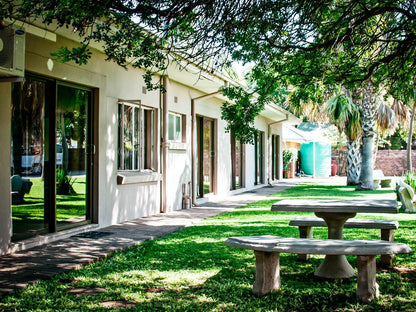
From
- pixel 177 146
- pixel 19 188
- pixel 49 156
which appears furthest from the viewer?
pixel 177 146

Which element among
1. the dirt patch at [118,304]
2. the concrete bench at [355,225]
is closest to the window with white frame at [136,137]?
the concrete bench at [355,225]

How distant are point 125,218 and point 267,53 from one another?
4217 mm

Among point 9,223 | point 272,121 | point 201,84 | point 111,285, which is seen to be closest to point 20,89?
point 9,223

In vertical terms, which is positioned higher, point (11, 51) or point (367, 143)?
point (11, 51)

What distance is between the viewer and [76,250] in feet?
20.1

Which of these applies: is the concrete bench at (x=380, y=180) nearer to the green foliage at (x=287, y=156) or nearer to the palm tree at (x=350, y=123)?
the palm tree at (x=350, y=123)

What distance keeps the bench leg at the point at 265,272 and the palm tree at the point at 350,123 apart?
15.2 m

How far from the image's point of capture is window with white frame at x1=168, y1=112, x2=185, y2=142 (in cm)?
1103

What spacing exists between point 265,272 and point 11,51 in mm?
3677

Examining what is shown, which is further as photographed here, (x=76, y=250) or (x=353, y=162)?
(x=353, y=162)

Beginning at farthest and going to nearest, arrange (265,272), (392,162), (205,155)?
(392,162), (205,155), (265,272)

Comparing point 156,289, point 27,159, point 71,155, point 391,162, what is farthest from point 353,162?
point 156,289

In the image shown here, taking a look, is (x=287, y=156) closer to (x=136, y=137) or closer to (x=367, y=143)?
(x=367, y=143)

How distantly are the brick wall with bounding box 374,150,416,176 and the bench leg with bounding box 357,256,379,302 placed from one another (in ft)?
101
